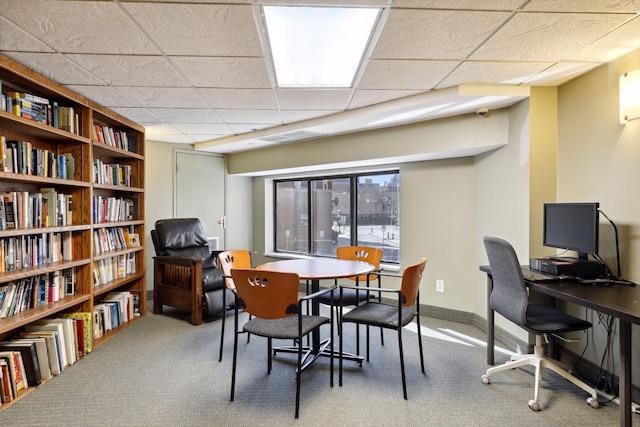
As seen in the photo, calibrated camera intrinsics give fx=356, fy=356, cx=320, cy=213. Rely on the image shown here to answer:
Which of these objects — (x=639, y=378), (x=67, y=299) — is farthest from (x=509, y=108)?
(x=67, y=299)

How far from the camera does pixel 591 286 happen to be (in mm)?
2227

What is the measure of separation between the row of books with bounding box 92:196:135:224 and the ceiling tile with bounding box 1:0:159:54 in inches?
64.8

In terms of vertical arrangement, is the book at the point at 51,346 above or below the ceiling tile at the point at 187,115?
below

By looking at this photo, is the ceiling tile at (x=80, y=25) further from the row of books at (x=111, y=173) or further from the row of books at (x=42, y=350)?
the row of books at (x=42, y=350)

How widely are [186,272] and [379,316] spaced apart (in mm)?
2420

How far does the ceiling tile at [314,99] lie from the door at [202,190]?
244 cm

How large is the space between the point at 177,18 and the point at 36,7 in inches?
25.7

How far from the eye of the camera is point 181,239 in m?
4.40

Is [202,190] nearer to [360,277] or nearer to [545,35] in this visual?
[360,277]

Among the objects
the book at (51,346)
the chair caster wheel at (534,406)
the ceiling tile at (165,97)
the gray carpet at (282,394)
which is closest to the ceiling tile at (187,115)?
the ceiling tile at (165,97)

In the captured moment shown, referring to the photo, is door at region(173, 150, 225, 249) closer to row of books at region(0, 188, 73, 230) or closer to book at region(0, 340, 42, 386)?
row of books at region(0, 188, 73, 230)

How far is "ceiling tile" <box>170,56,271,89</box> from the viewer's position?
7.80 ft

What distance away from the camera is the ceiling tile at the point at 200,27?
5.78 feet

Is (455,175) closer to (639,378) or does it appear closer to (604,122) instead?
(604,122)
